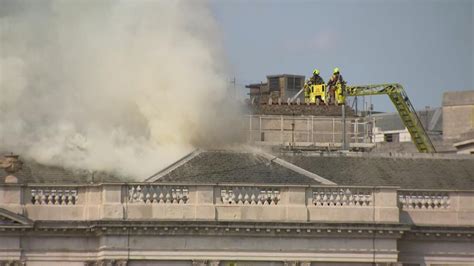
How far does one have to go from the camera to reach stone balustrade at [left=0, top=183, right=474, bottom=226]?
86812 millimetres

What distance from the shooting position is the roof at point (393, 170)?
312 ft

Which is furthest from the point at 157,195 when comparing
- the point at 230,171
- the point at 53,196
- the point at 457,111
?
the point at 457,111

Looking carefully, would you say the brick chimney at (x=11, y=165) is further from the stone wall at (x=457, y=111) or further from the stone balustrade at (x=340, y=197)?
the stone wall at (x=457, y=111)

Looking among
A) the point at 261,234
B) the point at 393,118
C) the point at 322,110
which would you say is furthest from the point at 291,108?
the point at 393,118

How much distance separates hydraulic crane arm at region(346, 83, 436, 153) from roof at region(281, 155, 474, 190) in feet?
64.3

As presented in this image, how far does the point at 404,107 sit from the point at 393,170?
27591 millimetres

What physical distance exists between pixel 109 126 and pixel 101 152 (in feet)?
Result: 6.77

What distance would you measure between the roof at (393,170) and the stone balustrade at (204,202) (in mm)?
6116

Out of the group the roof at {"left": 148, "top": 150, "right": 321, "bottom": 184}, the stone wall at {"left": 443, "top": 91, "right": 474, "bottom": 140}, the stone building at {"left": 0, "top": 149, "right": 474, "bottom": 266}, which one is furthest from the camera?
the stone wall at {"left": 443, "top": 91, "right": 474, "bottom": 140}

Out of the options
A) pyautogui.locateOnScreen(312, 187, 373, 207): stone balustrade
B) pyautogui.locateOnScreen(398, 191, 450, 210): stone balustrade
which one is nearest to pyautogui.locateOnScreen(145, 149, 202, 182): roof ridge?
pyautogui.locateOnScreen(312, 187, 373, 207): stone balustrade

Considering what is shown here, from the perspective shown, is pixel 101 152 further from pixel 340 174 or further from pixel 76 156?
pixel 340 174

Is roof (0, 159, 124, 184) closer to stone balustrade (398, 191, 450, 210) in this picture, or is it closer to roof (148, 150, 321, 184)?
roof (148, 150, 321, 184)

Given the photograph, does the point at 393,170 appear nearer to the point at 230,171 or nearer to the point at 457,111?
the point at 230,171

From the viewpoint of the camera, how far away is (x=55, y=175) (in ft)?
307
